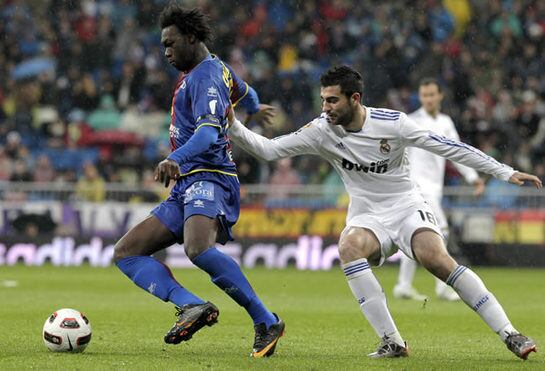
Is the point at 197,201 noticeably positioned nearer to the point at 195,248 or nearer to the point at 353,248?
the point at 195,248

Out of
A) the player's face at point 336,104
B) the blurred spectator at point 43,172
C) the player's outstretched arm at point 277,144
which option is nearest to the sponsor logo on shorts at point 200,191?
the player's outstretched arm at point 277,144

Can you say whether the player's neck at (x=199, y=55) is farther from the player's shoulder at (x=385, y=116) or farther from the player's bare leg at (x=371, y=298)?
the player's bare leg at (x=371, y=298)

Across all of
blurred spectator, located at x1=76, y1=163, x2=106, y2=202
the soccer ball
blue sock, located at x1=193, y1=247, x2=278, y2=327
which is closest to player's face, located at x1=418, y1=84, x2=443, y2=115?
blue sock, located at x1=193, y1=247, x2=278, y2=327

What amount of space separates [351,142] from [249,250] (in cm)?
1186

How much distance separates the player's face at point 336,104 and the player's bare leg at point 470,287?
3.16ft

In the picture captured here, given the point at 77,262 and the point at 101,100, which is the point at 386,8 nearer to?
the point at 101,100

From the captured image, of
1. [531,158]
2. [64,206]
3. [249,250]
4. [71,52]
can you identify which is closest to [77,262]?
[64,206]

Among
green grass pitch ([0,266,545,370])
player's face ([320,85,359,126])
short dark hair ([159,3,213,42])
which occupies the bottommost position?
green grass pitch ([0,266,545,370])

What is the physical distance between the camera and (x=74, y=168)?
74.5ft

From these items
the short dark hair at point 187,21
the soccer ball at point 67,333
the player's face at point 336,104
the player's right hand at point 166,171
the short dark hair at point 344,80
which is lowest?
the soccer ball at point 67,333

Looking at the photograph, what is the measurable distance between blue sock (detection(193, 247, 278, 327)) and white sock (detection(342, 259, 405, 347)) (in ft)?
2.01

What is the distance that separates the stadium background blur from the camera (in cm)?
2045

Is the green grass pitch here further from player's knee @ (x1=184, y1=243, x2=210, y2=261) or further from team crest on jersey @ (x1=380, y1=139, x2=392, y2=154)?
team crest on jersey @ (x1=380, y1=139, x2=392, y2=154)

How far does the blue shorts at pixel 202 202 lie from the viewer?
24.2 feet
